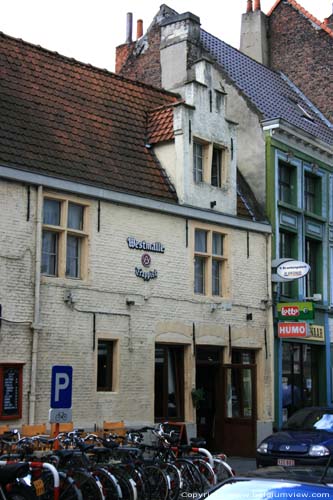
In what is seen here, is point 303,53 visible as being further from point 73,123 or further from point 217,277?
point 73,123

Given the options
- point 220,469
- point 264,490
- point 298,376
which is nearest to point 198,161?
point 298,376

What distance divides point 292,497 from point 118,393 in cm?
1159

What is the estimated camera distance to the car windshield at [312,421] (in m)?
15.7

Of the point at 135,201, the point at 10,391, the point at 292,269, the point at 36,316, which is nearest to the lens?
the point at 10,391

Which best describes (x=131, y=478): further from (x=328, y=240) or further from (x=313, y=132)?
(x=313, y=132)

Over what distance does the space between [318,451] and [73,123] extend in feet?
29.8

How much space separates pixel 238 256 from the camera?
814 inches

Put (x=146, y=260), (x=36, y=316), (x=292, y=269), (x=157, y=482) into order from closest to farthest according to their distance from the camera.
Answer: (x=157, y=482) < (x=36, y=316) < (x=146, y=260) < (x=292, y=269)

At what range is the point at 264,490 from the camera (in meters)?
5.70

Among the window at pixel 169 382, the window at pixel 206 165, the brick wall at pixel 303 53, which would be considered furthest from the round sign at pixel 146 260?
the brick wall at pixel 303 53

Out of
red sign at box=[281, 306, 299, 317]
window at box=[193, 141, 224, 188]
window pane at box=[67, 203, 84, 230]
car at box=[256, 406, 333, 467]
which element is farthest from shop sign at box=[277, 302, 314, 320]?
window pane at box=[67, 203, 84, 230]

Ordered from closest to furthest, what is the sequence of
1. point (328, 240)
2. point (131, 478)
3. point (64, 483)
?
point (64, 483)
point (131, 478)
point (328, 240)

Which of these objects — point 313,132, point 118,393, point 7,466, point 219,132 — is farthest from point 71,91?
point 7,466

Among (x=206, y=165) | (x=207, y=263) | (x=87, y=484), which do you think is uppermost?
(x=206, y=165)
